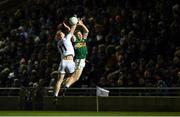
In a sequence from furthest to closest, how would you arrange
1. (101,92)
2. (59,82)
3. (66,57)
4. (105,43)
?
(105,43)
(101,92)
(59,82)
(66,57)

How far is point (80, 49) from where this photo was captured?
15031mm

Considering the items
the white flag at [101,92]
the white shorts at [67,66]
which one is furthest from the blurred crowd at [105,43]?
the white shorts at [67,66]

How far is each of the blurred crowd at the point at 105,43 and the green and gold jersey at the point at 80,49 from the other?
5649 millimetres

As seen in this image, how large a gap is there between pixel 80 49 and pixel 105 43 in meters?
8.87

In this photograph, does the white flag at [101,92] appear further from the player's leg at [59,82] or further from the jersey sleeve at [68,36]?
the jersey sleeve at [68,36]

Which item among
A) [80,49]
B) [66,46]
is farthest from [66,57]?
[80,49]

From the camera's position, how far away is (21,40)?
2661 cm

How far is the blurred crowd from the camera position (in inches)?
867

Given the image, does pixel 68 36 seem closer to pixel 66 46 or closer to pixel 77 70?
pixel 66 46

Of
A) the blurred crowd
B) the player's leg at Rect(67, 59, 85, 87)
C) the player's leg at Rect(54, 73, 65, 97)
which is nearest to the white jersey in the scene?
the player's leg at Rect(67, 59, 85, 87)

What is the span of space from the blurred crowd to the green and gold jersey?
5.65m

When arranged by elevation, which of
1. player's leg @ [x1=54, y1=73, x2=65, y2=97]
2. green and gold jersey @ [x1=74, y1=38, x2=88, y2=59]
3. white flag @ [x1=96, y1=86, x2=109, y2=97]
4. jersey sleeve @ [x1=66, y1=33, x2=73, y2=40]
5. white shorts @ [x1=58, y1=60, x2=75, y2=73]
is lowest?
white flag @ [x1=96, y1=86, x2=109, y2=97]

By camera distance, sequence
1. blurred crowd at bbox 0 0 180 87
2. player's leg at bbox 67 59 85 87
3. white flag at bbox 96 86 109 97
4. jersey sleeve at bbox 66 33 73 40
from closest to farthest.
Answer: player's leg at bbox 67 59 85 87 < jersey sleeve at bbox 66 33 73 40 < white flag at bbox 96 86 109 97 < blurred crowd at bbox 0 0 180 87

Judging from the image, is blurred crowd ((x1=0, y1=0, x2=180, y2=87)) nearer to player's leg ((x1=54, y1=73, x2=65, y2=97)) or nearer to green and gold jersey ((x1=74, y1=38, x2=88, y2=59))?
player's leg ((x1=54, y1=73, x2=65, y2=97))
